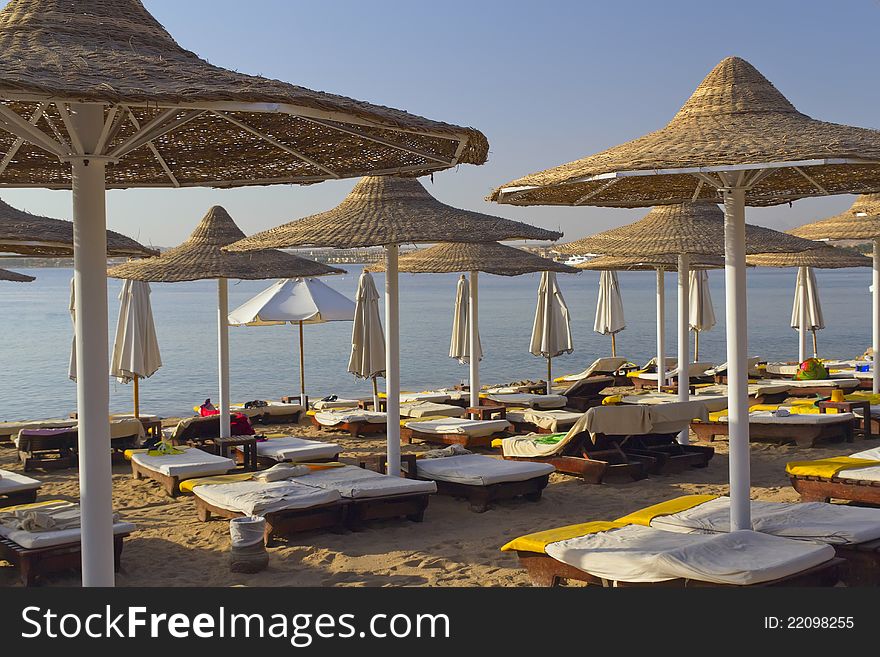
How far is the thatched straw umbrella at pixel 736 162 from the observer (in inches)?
166

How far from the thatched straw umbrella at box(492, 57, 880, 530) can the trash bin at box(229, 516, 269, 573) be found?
2.44 meters

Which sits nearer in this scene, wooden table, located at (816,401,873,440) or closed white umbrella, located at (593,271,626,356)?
wooden table, located at (816,401,873,440)

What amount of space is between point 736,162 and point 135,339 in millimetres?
8765

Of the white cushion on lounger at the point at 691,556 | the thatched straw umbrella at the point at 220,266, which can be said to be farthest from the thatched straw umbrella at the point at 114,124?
the thatched straw umbrella at the point at 220,266

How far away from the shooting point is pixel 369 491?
6.81 m

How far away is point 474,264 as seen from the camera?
39.7ft

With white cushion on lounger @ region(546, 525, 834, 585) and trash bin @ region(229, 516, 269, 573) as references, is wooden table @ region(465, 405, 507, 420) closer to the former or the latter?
trash bin @ region(229, 516, 269, 573)

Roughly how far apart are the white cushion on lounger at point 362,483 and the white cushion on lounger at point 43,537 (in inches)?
62.9

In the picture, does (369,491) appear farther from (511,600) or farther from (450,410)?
(450,410)

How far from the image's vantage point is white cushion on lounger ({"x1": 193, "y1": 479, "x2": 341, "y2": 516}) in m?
6.51

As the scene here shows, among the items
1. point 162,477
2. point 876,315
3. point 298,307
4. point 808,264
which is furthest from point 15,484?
point 808,264

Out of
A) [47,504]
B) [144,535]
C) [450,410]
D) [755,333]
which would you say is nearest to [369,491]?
[144,535]

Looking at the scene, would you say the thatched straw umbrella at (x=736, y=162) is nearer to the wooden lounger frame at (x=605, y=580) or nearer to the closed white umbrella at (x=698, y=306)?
the wooden lounger frame at (x=605, y=580)

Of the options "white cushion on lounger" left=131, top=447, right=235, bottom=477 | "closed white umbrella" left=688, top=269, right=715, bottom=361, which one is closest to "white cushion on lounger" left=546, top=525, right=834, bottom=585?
"white cushion on lounger" left=131, top=447, right=235, bottom=477
